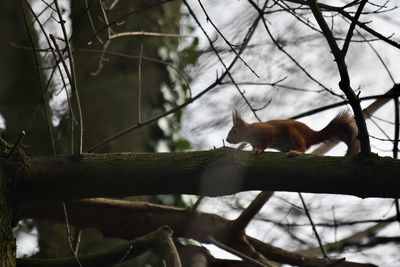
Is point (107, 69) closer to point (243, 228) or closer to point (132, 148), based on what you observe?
point (132, 148)

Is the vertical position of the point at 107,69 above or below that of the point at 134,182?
above

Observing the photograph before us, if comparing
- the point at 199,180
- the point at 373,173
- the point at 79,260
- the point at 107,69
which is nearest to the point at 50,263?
the point at 79,260

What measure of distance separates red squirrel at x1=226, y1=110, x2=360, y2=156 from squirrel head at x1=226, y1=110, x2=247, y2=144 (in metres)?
0.06

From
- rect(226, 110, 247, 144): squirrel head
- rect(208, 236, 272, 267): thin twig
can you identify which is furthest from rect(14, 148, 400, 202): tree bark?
rect(226, 110, 247, 144): squirrel head

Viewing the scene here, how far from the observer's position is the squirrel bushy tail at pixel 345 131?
296cm

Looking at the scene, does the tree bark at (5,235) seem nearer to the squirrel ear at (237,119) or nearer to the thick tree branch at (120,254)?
the thick tree branch at (120,254)

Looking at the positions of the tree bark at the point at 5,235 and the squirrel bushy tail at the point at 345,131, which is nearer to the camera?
the tree bark at the point at 5,235

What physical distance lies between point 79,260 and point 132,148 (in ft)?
4.50

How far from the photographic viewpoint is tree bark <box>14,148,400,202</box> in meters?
2.03

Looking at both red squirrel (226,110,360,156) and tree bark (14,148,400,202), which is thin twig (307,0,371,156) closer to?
tree bark (14,148,400,202)

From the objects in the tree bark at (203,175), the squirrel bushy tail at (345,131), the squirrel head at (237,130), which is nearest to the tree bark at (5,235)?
the tree bark at (203,175)

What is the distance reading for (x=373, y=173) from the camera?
202cm

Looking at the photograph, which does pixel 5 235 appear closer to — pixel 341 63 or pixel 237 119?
pixel 341 63

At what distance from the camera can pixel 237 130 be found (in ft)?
11.0
